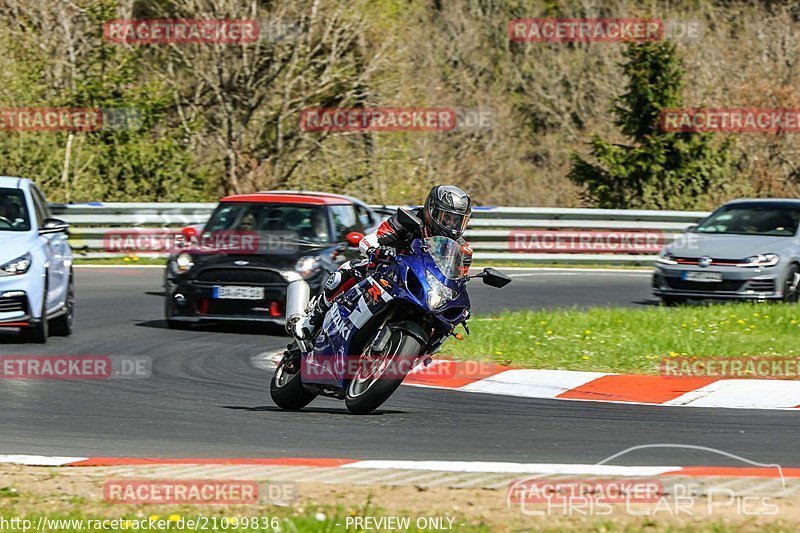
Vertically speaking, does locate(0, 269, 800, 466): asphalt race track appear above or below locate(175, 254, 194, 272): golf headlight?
below

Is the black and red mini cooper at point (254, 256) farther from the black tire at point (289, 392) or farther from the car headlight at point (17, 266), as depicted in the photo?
the black tire at point (289, 392)

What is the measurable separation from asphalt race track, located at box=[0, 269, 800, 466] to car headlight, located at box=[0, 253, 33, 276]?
0.76 meters

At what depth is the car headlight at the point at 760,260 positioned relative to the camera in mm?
17625

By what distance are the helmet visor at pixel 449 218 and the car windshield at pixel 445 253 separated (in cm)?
10

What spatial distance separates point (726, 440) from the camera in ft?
28.0

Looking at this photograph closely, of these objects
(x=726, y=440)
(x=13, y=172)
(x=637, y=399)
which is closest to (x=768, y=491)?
(x=726, y=440)

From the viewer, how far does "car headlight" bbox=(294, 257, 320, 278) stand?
1444cm

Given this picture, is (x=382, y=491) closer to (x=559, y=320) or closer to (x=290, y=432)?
(x=290, y=432)

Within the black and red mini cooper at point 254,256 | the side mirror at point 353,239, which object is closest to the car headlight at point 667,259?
→ the black and red mini cooper at point 254,256

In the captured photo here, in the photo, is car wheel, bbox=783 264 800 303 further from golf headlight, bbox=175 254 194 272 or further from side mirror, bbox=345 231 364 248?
golf headlight, bbox=175 254 194 272

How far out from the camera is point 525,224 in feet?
85.2

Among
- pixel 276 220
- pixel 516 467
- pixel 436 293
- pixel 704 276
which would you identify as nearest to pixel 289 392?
pixel 436 293

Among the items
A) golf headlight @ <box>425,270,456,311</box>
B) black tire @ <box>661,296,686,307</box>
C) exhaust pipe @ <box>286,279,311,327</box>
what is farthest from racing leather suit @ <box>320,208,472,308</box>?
black tire @ <box>661,296,686,307</box>

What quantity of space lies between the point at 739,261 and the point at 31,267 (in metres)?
9.45
